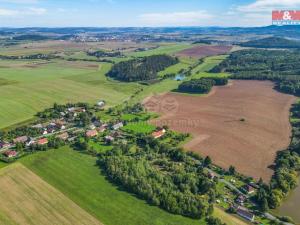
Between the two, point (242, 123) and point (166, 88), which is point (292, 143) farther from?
point (166, 88)

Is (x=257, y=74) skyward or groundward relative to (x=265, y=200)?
skyward

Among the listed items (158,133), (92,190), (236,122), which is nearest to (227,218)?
(92,190)

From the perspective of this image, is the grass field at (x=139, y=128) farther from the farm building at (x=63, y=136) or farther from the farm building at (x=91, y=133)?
the farm building at (x=63, y=136)

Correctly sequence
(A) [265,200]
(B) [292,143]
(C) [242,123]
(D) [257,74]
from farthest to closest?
(D) [257,74], (C) [242,123], (B) [292,143], (A) [265,200]

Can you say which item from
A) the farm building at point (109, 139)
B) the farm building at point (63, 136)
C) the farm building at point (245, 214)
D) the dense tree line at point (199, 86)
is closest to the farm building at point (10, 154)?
the farm building at point (63, 136)

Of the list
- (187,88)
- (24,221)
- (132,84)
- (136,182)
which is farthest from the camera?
(132,84)

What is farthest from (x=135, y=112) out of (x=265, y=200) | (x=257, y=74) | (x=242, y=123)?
(x=257, y=74)

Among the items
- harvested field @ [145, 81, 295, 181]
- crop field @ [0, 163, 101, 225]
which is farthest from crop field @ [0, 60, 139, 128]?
crop field @ [0, 163, 101, 225]
